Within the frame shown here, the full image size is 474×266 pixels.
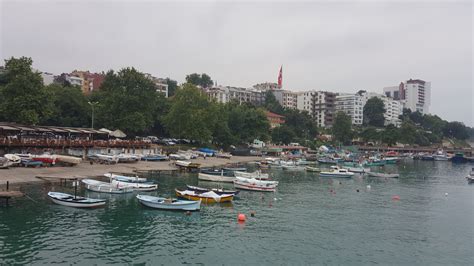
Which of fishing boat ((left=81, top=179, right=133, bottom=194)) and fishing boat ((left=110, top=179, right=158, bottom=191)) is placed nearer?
fishing boat ((left=81, top=179, right=133, bottom=194))

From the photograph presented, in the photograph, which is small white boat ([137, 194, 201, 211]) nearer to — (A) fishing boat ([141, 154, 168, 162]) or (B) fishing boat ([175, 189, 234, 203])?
(B) fishing boat ([175, 189, 234, 203])

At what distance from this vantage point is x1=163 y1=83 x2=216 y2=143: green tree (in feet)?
343

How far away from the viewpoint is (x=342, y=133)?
186 meters

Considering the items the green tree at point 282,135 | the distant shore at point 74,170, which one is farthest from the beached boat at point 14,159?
the green tree at point 282,135

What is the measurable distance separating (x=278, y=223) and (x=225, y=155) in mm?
70825

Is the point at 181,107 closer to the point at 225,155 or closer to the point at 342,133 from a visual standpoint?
the point at 225,155

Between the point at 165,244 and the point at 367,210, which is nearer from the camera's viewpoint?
the point at 165,244

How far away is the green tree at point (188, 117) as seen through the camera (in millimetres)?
104625

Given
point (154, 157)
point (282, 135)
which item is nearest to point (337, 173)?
point (154, 157)

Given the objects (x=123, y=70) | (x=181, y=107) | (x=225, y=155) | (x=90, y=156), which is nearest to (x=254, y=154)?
(x=225, y=155)

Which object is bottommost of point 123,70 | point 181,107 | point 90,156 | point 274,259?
point 274,259

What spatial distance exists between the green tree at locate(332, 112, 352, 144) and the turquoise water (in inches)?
5302

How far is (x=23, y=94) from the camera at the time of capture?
71.0 metres

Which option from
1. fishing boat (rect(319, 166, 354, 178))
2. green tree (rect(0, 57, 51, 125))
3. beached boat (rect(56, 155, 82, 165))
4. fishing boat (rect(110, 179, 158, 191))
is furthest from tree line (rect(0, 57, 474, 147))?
fishing boat (rect(319, 166, 354, 178))
